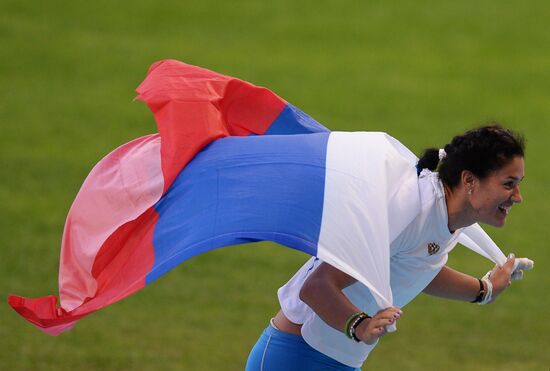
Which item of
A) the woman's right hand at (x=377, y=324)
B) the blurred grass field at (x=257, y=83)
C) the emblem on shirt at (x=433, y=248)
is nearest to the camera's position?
the woman's right hand at (x=377, y=324)

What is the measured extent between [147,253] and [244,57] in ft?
33.8

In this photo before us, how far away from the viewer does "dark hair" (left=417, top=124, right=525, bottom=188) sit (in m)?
4.66

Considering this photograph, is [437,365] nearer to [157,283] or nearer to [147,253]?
[157,283]

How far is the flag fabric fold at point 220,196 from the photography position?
4.65 metres

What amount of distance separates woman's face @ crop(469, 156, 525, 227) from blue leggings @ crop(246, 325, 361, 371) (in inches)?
35.8

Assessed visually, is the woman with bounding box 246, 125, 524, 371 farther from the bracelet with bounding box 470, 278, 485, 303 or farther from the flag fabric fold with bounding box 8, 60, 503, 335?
the bracelet with bounding box 470, 278, 485, 303

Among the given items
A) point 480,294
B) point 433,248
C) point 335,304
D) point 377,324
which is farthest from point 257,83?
point 377,324

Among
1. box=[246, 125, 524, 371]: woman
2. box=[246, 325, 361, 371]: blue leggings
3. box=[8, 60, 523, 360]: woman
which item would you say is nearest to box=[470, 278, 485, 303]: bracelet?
box=[8, 60, 523, 360]: woman

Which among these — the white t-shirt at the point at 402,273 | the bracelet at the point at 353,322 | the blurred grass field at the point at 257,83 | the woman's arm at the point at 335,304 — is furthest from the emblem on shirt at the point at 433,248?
the blurred grass field at the point at 257,83

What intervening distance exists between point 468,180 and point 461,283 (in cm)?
81

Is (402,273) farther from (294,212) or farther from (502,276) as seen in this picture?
(502,276)

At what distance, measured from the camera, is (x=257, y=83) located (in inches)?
557

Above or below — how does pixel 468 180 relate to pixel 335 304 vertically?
above

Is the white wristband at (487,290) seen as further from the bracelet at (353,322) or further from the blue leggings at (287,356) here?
the bracelet at (353,322)
